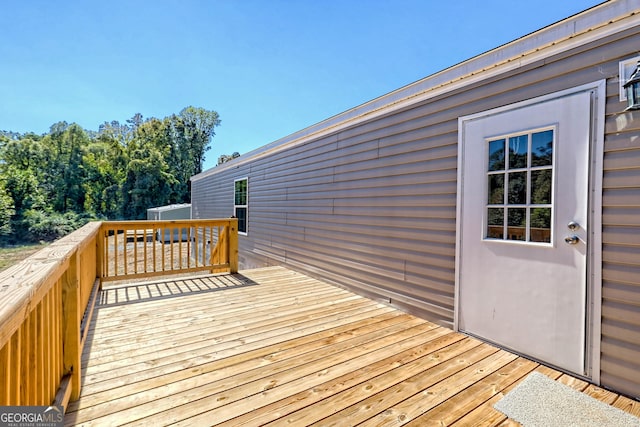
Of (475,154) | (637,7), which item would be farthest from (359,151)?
(637,7)

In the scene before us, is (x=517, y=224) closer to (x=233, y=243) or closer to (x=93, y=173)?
(x=233, y=243)

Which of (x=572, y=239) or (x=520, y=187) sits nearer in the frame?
(x=572, y=239)

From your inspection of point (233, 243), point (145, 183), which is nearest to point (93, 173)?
point (145, 183)

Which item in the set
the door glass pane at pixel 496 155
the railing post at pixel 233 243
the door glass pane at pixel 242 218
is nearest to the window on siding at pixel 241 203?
the door glass pane at pixel 242 218

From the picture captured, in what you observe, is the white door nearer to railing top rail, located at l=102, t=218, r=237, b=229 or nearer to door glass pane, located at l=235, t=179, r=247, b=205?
railing top rail, located at l=102, t=218, r=237, b=229

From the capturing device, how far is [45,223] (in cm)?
2300

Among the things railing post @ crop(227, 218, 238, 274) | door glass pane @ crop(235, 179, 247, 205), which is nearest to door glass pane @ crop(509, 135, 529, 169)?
railing post @ crop(227, 218, 238, 274)

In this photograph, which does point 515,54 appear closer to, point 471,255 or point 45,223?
point 471,255

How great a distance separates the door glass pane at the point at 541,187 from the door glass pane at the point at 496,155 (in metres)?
0.26

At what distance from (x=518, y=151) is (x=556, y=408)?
1696mm

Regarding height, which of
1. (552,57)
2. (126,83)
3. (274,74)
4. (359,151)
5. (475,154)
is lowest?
(475,154)

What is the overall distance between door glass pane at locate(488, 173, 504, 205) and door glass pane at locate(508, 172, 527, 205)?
6 cm

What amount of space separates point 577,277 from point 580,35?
5.21 feet

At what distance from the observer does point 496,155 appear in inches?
95.2
